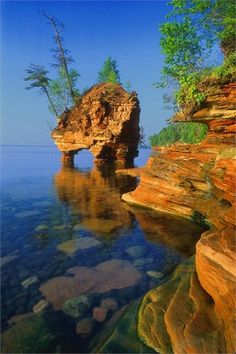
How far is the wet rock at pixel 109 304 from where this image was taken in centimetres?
578

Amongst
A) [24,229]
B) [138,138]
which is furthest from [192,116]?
[138,138]

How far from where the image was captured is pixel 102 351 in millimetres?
4461

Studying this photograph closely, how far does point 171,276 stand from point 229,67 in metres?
8.93

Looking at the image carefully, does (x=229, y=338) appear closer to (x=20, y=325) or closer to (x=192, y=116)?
(x=20, y=325)

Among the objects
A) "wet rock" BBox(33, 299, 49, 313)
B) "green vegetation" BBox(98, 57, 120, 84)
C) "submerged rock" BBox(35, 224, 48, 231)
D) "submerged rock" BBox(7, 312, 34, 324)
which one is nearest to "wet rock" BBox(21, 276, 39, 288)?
"wet rock" BBox(33, 299, 49, 313)

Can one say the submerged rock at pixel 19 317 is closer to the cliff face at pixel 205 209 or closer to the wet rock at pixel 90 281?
the wet rock at pixel 90 281

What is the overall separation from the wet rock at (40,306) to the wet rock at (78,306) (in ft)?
1.38

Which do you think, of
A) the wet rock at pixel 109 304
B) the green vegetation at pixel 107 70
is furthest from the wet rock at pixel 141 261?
the green vegetation at pixel 107 70

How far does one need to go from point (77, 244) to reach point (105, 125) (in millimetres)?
35029

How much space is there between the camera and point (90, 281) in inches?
271

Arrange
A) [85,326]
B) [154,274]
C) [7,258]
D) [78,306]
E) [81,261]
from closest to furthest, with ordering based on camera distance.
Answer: [85,326]
[78,306]
[154,274]
[81,261]
[7,258]

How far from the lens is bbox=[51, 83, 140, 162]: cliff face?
41625 mm

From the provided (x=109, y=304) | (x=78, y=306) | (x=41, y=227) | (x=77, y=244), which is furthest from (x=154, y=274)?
(x=41, y=227)

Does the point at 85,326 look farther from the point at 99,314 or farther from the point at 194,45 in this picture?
the point at 194,45
